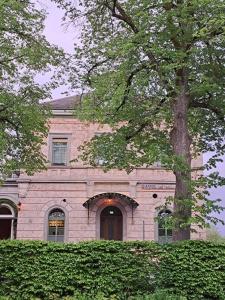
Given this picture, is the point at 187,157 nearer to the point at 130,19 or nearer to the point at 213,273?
the point at 213,273

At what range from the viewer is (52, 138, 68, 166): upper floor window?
31688 mm

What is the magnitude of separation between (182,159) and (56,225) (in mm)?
18748

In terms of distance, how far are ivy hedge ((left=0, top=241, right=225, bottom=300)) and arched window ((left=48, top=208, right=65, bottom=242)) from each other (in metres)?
18.3

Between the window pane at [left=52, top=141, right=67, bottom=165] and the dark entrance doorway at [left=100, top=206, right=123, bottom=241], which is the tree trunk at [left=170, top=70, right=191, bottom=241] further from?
the window pane at [left=52, top=141, right=67, bottom=165]

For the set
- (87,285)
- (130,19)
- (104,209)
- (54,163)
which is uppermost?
(130,19)

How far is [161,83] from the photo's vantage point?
51.0 feet

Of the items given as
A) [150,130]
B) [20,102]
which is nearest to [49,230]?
[20,102]

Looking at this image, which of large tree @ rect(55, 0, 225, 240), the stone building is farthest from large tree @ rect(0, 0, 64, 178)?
the stone building

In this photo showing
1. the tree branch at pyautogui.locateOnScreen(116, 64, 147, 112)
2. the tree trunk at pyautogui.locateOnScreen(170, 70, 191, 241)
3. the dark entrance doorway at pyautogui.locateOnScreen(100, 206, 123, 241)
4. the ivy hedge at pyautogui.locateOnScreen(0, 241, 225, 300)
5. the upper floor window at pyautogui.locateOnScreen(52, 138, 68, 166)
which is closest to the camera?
the ivy hedge at pyautogui.locateOnScreen(0, 241, 225, 300)

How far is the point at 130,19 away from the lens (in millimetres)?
15875

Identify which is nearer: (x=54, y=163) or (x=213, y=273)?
(x=213, y=273)

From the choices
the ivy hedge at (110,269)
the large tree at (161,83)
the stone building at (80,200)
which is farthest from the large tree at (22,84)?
the stone building at (80,200)

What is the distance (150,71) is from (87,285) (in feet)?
23.4

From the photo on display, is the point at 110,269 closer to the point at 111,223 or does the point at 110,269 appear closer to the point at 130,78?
the point at 130,78
